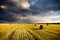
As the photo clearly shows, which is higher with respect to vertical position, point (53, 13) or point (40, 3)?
point (40, 3)

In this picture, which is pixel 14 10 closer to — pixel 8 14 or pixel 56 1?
pixel 8 14

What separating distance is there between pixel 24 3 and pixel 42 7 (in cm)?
156

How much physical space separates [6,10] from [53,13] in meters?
4.01

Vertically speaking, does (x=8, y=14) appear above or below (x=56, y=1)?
below

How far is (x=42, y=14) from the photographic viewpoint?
1315 cm

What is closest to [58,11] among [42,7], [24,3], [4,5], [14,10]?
[42,7]

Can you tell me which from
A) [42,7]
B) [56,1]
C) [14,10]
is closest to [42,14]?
[42,7]

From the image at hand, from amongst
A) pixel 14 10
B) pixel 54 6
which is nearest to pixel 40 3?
pixel 54 6

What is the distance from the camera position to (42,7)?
12852 mm

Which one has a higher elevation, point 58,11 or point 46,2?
point 46,2

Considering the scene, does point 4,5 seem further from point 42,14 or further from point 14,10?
point 42,14

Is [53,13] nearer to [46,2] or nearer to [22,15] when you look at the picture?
[46,2]

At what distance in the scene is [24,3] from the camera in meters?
12.8

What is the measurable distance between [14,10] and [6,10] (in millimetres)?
678
